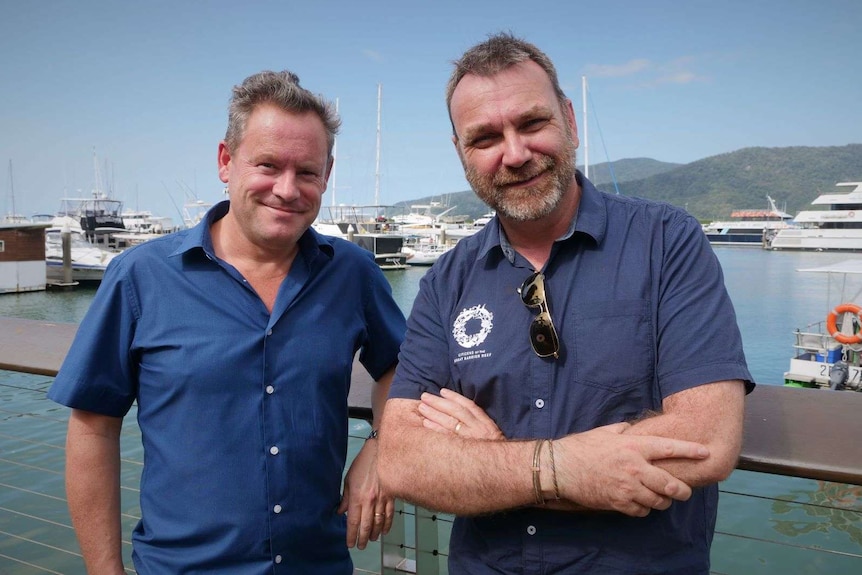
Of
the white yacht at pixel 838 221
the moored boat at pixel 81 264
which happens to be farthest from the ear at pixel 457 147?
the white yacht at pixel 838 221

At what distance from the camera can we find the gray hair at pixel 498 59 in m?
1.71

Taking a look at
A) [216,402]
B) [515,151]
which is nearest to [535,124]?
[515,151]

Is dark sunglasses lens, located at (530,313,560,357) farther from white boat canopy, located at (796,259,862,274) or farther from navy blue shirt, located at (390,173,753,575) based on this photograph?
white boat canopy, located at (796,259,862,274)

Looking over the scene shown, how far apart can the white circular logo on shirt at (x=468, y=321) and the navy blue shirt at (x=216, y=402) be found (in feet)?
1.10

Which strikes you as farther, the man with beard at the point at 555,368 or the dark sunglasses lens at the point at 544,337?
the dark sunglasses lens at the point at 544,337

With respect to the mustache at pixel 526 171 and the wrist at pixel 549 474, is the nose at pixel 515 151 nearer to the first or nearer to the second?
the mustache at pixel 526 171

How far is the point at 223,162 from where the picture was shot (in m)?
1.82

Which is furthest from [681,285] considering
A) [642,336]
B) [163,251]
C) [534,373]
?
[163,251]

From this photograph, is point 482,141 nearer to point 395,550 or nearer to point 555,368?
point 555,368

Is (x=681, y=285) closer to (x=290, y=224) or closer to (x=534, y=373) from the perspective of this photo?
(x=534, y=373)

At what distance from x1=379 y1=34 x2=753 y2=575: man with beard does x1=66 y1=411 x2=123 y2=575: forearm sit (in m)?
0.70

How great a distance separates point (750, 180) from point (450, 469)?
172 meters

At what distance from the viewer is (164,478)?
163 centimetres

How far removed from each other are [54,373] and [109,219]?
55.6 metres
